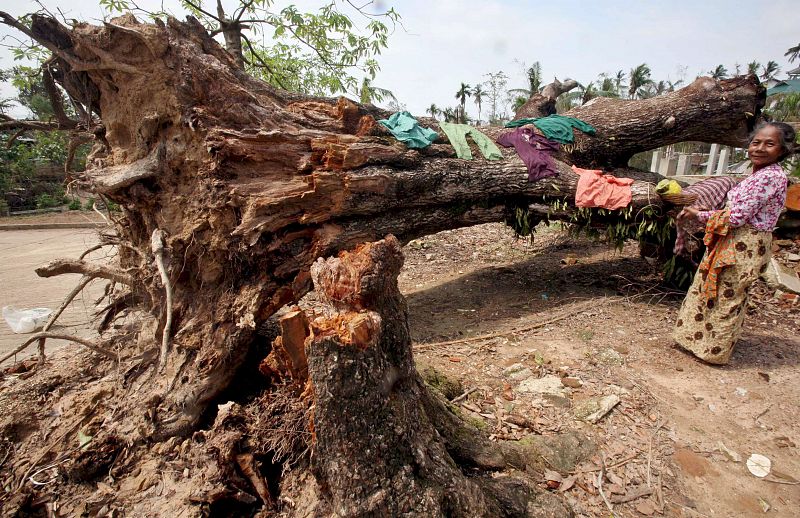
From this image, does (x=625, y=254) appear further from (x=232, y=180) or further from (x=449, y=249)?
(x=232, y=180)

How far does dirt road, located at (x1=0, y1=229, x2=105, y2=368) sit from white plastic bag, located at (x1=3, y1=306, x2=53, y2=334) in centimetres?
26

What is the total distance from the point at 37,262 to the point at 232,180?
8058mm

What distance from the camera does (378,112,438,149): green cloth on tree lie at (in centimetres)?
421

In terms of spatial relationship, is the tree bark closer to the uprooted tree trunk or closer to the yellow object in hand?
the yellow object in hand

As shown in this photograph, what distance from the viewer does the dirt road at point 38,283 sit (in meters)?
4.75

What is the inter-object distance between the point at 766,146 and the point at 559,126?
2701 millimetres

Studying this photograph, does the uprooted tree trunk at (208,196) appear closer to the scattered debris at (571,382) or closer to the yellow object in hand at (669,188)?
the scattered debris at (571,382)

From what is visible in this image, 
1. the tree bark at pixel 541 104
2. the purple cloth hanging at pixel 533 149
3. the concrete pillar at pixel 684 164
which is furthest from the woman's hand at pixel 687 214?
the concrete pillar at pixel 684 164

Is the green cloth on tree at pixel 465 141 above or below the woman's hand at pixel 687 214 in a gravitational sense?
above

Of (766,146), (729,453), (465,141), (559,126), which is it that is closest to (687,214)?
(766,146)

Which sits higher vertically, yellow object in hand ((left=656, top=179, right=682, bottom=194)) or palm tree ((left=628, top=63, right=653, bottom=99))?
palm tree ((left=628, top=63, right=653, bottom=99))

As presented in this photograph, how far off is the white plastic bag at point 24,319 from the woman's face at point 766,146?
6.72 metres

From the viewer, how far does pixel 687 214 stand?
3982 mm

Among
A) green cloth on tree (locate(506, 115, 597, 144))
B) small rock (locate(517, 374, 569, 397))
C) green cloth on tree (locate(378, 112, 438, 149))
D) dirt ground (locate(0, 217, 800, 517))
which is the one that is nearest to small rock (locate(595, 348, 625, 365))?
dirt ground (locate(0, 217, 800, 517))
